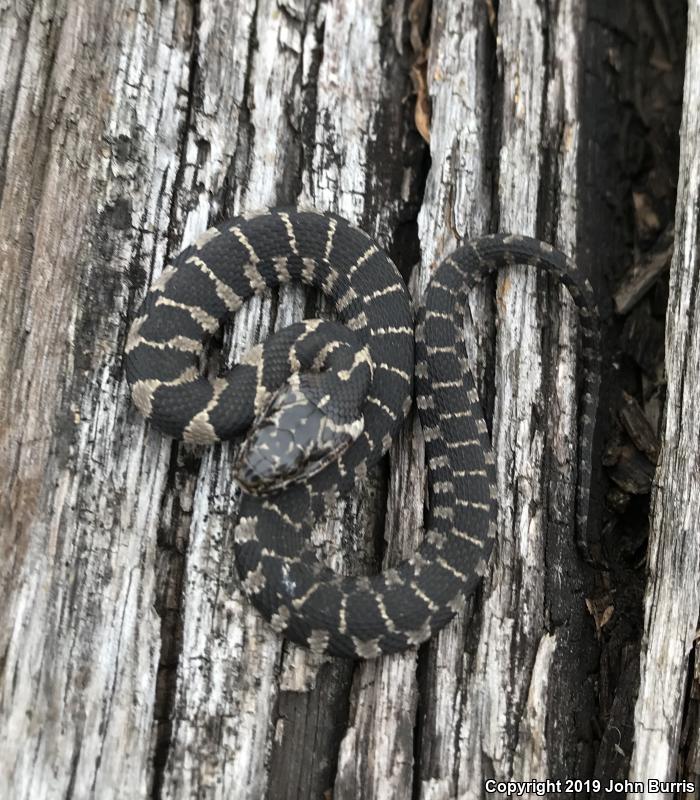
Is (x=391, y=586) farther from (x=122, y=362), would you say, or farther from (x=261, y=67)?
(x=261, y=67)

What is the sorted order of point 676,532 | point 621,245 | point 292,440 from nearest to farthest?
point 292,440, point 676,532, point 621,245

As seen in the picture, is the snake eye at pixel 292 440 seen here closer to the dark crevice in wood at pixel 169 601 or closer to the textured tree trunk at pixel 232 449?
the textured tree trunk at pixel 232 449

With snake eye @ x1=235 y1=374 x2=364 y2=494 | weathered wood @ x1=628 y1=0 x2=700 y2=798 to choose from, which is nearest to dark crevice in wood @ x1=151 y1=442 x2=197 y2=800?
snake eye @ x1=235 y1=374 x2=364 y2=494

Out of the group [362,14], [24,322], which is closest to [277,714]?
[24,322]

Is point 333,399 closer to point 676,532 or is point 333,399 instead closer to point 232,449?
point 232,449

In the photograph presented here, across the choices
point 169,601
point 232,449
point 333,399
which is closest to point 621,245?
point 333,399

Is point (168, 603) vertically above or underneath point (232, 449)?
underneath

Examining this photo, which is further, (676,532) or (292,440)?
(676,532)

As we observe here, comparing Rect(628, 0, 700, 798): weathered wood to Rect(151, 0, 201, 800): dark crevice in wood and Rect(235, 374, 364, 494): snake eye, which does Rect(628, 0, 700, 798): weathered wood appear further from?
Rect(151, 0, 201, 800): dark crevice in wood
